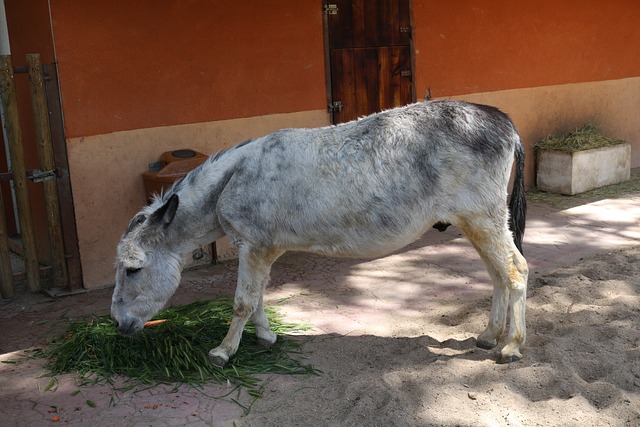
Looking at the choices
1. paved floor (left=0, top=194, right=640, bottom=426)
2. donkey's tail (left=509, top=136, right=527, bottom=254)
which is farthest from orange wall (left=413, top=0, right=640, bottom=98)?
donkey's tail (left=509, top=136, right=527, bottom=254)

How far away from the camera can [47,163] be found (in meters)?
6.14

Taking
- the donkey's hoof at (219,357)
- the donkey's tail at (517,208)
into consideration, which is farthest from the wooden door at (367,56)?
the donkey's hoof at (219,357)

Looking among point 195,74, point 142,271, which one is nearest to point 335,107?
point 195,74

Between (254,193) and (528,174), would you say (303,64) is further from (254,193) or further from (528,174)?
(528,174)

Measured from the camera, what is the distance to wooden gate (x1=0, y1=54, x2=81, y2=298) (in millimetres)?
5949

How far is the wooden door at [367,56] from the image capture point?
25.6 feet

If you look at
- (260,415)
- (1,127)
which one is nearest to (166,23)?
(1,127)

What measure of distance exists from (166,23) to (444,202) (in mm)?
3562

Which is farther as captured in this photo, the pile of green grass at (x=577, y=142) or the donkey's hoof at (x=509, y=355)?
the pile of green grass at (x=577, y=142)

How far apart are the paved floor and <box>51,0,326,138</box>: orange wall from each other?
161 cm

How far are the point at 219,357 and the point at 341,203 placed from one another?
1.30 meters

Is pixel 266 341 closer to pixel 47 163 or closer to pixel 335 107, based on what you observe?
pixel 47 163

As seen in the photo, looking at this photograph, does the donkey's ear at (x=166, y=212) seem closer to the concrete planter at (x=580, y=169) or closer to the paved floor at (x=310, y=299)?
the paved floor at (x=310, y=299)

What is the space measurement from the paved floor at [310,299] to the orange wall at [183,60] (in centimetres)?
161
